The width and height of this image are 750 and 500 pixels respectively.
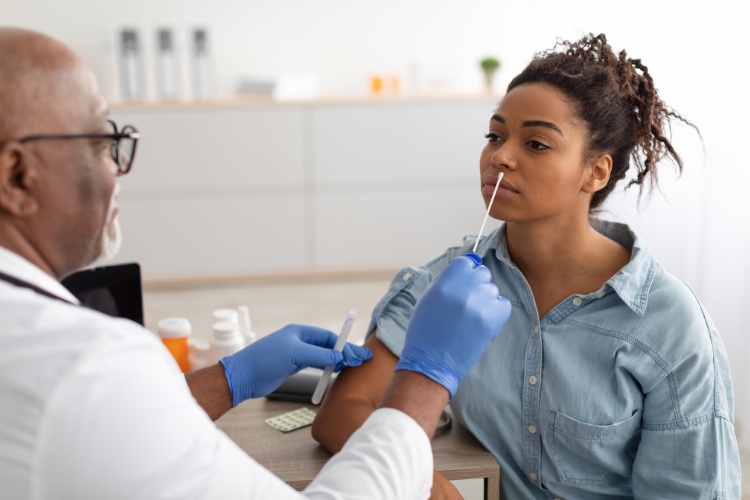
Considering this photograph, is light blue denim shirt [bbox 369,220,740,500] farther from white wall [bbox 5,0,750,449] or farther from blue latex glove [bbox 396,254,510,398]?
white wall [bbox 5,0,750,449]

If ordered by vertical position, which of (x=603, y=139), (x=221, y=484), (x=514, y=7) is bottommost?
(x=221, y=484)

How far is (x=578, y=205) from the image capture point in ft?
4.94

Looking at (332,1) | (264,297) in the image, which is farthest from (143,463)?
(332,1)

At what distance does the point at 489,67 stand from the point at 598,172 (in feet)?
9.06

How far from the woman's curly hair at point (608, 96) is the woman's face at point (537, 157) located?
0.03m

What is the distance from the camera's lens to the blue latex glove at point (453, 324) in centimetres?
113

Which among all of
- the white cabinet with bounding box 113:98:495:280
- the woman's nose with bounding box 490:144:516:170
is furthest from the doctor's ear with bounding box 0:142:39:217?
the white cabinet with bounding box 113:98:495:280

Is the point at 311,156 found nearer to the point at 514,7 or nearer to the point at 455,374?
the point at 514,7

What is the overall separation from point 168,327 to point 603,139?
919mm

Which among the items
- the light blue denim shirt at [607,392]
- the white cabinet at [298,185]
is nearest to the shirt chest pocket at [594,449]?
the light blue denim shirt at [607,392]

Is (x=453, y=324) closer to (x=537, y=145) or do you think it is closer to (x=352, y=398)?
(x=352, y=398)

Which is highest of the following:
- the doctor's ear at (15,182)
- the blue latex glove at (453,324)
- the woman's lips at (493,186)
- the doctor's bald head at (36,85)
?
the doctor's bald head at (36,85)

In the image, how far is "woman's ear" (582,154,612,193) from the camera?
1494 mm

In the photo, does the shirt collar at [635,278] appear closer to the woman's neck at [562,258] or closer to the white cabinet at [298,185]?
the woman's neck at [562,258]
